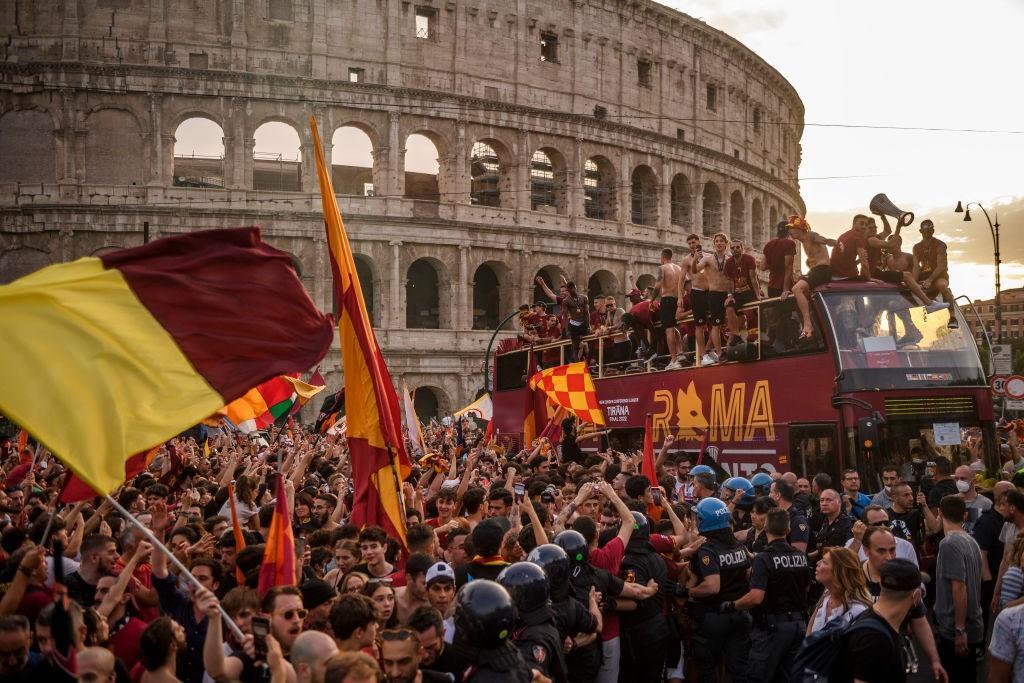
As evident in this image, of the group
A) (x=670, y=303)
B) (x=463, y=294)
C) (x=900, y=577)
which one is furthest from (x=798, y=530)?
(x=463, y=294)

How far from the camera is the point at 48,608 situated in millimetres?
4520

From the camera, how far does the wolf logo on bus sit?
13.5 metres

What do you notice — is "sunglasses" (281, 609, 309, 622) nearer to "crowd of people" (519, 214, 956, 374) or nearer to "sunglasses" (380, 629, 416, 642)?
"sunglasses" (380, 629, 416, 642)

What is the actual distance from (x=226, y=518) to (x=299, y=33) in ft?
110

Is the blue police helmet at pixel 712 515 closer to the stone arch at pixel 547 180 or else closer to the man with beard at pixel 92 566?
the man with beard at pixel 92 566

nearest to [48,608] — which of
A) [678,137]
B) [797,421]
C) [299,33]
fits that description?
[797,421]

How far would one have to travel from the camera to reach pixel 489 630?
4.20 metres

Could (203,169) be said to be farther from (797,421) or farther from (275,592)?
(275,592)

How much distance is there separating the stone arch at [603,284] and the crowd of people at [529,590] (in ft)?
108

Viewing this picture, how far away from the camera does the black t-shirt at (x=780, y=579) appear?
6.70m

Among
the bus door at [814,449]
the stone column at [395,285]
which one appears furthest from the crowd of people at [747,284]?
the stone column at [395,285]

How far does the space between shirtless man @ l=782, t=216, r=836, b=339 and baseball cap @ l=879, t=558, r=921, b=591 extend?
8.39 metres

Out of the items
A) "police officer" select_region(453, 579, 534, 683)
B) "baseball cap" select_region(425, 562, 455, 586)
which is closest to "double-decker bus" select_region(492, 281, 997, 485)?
"baseball cap" select_region(425, 562, 455, 586)

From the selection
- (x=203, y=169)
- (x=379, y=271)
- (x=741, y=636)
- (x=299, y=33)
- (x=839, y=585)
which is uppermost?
(x=299, y=33)
